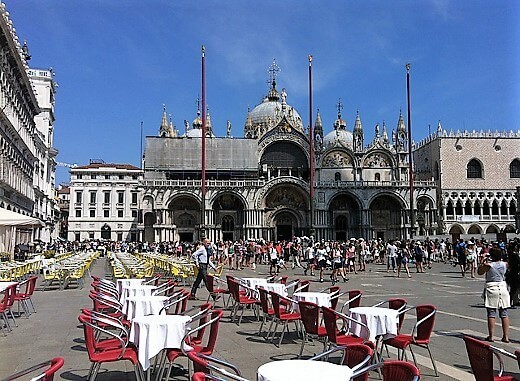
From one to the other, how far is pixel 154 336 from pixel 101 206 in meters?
67.3

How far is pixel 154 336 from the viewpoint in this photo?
5.93 meters

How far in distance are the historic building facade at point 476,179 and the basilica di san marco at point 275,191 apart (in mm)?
4902

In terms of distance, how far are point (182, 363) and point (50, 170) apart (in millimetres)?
62796

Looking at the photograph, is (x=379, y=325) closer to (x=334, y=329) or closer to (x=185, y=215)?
(x=334, y=329)

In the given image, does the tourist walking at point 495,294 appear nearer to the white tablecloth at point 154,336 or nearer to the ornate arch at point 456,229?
the white tablecloth at point 154,336

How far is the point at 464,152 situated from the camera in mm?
60750

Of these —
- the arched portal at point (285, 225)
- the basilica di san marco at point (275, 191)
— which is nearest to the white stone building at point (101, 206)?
the basilica di san marco at point (275, 191)

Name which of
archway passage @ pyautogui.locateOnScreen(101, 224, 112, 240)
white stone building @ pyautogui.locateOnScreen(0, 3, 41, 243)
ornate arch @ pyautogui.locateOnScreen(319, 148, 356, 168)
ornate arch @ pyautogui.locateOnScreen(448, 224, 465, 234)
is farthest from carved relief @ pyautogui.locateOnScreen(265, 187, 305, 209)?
archway passage @ pyautogui.locateOnScreen(101, 224, 112, 240)

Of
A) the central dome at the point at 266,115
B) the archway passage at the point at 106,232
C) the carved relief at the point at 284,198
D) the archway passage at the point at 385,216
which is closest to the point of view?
the carved relief at the point at 284,198

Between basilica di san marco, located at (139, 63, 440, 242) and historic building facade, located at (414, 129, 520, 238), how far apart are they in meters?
4.90

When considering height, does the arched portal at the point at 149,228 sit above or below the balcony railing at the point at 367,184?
below

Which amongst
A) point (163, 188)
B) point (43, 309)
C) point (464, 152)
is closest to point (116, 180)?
point (163, 188)

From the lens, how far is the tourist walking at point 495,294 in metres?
8.34

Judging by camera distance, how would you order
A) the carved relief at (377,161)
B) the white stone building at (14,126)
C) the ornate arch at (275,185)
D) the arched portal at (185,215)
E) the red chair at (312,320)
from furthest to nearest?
1. the carved relief at (377,161)
2. the arched portal at (185,215)
3. the ornate arch at (275,185)
4. the white stone building at (14,126)
5. the red chair at (312,320)
